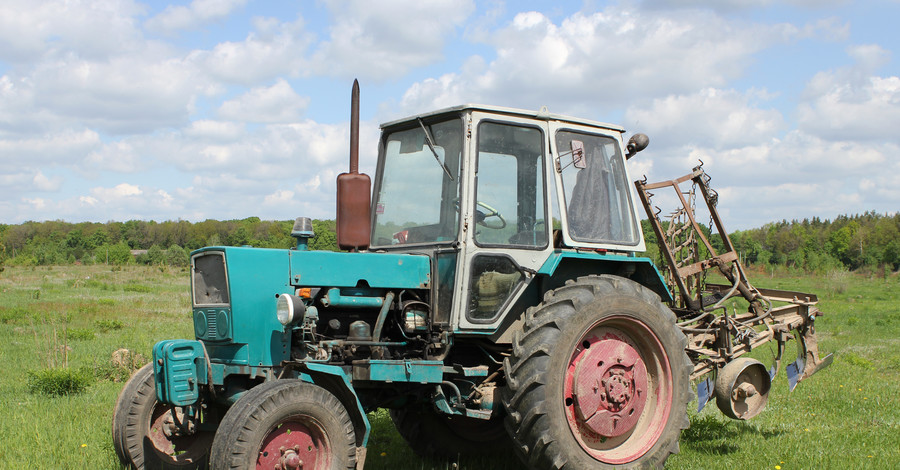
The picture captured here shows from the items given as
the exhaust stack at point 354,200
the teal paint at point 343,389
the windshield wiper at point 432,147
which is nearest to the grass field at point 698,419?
the teal paint at point 343,389

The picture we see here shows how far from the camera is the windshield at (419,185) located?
18.9 ft

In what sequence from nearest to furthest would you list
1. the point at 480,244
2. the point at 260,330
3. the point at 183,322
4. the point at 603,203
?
the point at 260,330, the point at 480,244, the point at 603,203, the point at 183,322

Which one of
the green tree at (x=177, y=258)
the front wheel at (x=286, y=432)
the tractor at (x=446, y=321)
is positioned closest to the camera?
the front wheel at (x=286, y=432)

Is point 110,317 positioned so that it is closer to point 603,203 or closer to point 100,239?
point 603,203

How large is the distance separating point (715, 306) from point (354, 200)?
3.86 metres

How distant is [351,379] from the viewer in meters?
5.17

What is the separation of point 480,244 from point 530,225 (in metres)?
0.53

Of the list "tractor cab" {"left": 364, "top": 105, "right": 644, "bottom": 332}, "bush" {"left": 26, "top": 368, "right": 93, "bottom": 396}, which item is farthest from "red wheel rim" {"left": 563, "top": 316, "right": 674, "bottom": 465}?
"bush" {"left": 26, "top": 368, "right": 93, "bottom": 396}

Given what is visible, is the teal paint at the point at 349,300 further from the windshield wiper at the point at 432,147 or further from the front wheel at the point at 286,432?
the windshield wiper at the point at 432,147

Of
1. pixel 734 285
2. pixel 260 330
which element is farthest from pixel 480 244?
pixel 734 285

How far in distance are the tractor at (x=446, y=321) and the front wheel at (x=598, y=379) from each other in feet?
0.05

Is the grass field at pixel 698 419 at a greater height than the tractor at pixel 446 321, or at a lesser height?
lesser

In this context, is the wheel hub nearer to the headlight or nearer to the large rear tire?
the headlight

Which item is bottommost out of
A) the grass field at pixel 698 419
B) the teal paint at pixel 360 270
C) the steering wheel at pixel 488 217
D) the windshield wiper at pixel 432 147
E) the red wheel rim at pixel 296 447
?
the grass field at pixel 698 419
